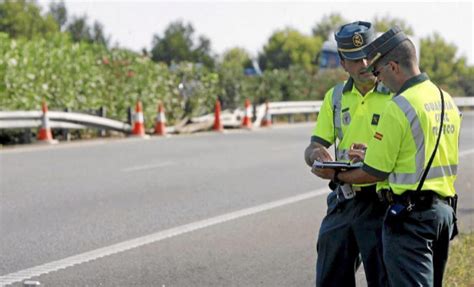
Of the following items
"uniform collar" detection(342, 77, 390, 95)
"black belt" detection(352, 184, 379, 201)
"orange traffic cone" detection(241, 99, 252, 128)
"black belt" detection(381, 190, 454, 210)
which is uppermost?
"uniform collar" detection(342, 77, 390, 95)

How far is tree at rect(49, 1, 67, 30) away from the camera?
113m

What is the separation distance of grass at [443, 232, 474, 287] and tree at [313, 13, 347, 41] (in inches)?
3578

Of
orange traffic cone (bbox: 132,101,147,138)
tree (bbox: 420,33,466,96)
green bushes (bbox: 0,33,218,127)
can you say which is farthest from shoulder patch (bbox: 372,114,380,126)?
tree (bbox: 420,33,466,96)

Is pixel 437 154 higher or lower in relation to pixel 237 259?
higher

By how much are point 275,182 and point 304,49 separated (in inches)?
3088

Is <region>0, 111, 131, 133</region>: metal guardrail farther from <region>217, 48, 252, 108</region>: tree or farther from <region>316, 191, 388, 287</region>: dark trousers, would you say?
<region>316, 191, 388, 287</region>: dark trousers

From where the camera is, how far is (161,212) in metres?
9.73

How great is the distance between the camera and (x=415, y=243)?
4008 millimetres

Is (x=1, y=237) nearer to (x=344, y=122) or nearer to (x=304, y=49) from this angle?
(x=344, y=122)

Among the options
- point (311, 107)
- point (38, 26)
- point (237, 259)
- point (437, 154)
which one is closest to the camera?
point (437, 154)

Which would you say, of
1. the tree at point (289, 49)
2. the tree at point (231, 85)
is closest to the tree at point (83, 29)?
the tree at point (289, 49)

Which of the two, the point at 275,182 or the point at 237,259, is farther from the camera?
the point at 275,182

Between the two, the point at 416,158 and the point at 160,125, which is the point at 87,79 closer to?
the point at 160,125

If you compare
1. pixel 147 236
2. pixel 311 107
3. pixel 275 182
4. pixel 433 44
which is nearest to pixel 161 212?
pixel 147 236
